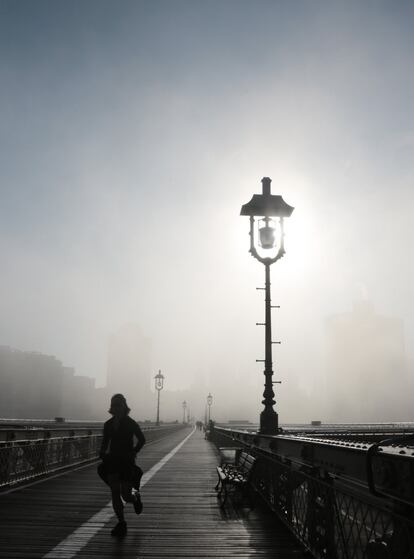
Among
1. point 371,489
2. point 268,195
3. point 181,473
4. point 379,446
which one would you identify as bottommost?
point 181,473

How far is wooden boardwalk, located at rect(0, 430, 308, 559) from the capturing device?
6.54m

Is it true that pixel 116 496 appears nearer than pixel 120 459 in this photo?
Yes

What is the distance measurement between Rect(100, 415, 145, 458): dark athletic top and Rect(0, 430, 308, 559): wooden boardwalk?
43.0 inches

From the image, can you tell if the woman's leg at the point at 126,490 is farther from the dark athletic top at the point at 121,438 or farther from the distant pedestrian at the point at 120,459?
the dark athletic top at the point at 121,438

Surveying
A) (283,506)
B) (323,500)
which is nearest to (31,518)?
(283,506)

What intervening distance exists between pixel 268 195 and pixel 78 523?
10.2 m

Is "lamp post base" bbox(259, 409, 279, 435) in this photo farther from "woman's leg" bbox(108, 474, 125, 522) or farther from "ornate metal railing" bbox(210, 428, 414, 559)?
"woman's leg" bbox(108, 474, 125, 522)

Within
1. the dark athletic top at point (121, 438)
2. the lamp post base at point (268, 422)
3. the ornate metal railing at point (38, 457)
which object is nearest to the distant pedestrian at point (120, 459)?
the dark athletic top at point (121, 438)

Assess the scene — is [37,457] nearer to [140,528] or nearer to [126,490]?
[140,528]

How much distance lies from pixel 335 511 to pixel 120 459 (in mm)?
3751

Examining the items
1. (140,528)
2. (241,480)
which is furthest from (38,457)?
(140,528)

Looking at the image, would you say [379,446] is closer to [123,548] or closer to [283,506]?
[123,548]

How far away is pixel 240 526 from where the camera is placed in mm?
8211

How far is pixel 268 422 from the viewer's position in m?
12.9
